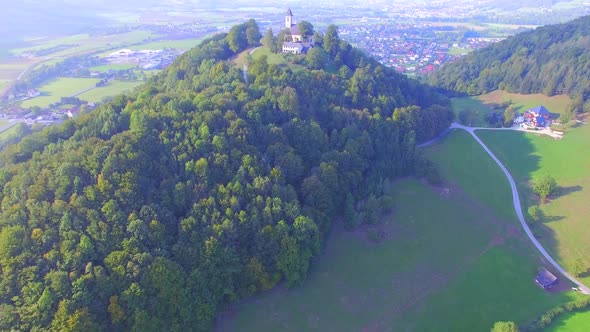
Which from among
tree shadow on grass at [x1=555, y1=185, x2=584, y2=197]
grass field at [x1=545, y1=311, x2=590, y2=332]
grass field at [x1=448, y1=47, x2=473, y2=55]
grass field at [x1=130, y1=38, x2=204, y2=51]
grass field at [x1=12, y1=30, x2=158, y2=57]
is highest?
grass field at [x1=12, y1=30, x2=158, y2=57]

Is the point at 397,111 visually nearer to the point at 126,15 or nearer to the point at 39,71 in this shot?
the point at 39,71

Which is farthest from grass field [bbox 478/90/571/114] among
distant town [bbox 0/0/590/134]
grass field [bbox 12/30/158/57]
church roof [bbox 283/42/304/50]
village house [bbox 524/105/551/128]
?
grass field [bbox 12/30/158/57]

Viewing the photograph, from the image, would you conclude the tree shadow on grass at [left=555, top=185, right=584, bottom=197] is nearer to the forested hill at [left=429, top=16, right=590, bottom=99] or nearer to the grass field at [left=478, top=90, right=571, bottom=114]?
the grass field at [left=478, top=90, right=571, bottom=114]

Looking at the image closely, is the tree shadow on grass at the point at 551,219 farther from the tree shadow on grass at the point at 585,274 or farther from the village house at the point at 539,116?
the village house at the point at 539,116

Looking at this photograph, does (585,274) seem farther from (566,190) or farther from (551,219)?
(566,190)

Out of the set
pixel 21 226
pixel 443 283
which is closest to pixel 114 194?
pixel 21 226
